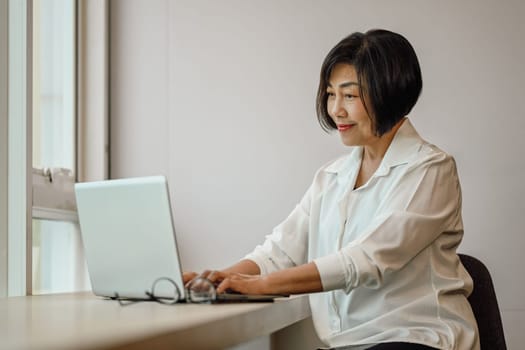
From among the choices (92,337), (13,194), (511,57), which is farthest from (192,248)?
(92,337)

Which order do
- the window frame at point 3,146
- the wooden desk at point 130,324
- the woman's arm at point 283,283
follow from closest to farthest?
the wooden desk at point 130,324
the woman's arm at point 283,283
the window frame at point 3,146

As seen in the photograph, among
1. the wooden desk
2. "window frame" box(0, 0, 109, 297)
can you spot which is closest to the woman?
the wooden desk

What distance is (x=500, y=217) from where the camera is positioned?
326cm

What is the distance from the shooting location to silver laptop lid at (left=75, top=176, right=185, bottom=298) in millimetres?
1969

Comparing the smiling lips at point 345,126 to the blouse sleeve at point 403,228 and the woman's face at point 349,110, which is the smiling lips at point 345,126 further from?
the blouse sleeve at point 403,228

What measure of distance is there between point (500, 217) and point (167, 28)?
4.55 feet

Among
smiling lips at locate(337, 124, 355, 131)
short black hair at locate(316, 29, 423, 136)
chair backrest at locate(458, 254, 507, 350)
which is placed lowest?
chair backrest at locate(458, 254, 507, 350)

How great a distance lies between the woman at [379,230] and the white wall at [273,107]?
0.88 meters

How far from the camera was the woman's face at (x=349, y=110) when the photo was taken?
2398 mm

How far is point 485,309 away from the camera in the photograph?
246 cm

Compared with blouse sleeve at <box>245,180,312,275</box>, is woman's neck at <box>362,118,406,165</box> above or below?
above

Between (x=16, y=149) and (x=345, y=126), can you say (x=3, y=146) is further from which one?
(x=345, y=126)

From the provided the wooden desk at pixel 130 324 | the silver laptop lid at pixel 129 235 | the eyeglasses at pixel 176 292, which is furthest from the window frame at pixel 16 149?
the eyeglasses at pixel 176 292

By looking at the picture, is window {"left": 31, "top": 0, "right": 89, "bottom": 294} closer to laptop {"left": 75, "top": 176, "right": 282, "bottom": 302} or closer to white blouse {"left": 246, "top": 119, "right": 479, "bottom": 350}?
laptop {"left": 75, "top": 176, "right": 282, "bottom": 302}
